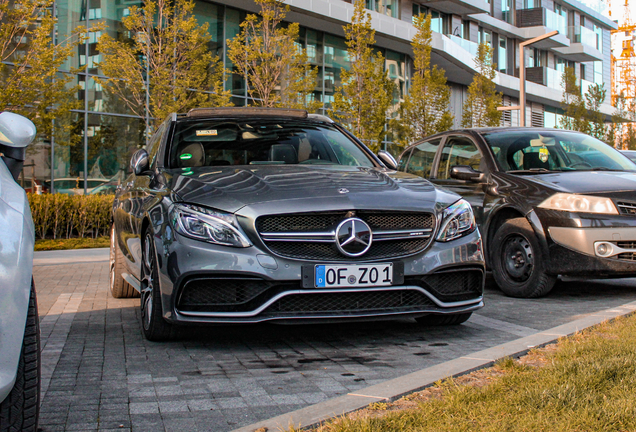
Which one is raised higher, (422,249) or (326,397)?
(422,249)

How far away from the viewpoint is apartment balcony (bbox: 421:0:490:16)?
33875 mm

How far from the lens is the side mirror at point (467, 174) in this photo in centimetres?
764

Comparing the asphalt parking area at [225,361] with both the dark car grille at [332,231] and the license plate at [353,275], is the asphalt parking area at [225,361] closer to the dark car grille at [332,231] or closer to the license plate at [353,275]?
the license plate at [353,275]

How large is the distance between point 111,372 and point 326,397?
133 cm

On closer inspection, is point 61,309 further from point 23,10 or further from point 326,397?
point 23,10

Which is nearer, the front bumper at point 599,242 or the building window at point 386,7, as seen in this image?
the front bumper at point 599,242

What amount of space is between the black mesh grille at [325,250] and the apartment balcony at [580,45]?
4625 cm

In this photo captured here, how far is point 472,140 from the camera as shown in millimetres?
8180

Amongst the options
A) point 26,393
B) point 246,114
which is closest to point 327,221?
point 246,114

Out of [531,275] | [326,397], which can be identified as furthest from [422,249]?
[531,275]

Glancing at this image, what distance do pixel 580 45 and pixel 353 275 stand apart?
154ft

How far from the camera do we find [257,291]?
14.5 ft

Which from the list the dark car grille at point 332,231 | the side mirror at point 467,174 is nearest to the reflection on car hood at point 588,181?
the side mirror at point 467,174

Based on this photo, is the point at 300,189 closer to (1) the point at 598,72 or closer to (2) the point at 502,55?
(2) the point at 502,55
